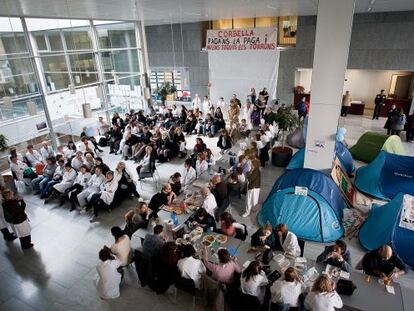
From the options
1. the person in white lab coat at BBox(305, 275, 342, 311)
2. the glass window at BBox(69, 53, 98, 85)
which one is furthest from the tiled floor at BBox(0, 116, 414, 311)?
the glass window at BBox(69, 53, 98, 85)

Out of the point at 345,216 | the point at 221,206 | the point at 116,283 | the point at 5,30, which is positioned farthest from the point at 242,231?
the point at 5,30

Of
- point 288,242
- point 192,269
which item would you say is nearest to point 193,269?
point 192,269

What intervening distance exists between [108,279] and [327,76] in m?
4.82

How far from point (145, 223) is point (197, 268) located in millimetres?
1406

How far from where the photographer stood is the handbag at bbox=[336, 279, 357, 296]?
3.38 meters

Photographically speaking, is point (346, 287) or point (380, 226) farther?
point (380, 226)

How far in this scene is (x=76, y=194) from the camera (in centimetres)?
655

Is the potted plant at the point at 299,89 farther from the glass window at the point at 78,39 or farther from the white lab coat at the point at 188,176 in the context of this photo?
the glass window at the point at 78,39

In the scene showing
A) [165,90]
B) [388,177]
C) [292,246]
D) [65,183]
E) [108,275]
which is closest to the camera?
[108,275]

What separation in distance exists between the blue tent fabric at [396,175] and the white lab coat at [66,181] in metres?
6.88

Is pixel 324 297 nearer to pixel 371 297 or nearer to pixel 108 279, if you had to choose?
pixel 371 297

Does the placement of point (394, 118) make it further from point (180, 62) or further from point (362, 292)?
point (180, 62)

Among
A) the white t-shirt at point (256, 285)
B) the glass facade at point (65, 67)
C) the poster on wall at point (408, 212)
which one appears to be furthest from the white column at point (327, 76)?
the glass facade at point (65, 67)

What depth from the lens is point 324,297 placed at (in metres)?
3.14
